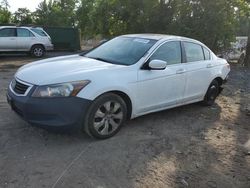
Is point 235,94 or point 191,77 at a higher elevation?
point 191,77

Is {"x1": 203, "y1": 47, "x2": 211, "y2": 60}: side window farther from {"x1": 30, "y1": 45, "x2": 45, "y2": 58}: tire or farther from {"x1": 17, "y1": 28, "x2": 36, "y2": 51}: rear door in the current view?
{"x1": 30, "y1": 45, "x2": 45, "y2": 58}: tire

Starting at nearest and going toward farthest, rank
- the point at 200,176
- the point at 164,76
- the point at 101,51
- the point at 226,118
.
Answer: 1. the point at 200,176
2. the point at 164,76
3. the point at 101,51
4. the point at 226,118

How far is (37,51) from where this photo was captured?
18.0m

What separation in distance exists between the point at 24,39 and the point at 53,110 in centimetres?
1362

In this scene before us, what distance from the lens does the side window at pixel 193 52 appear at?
6627 millimetres

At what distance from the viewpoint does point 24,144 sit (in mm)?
4941

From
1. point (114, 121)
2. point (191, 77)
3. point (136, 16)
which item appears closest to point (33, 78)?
point (114, 121)

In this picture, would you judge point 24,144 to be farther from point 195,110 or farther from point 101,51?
point 195,110

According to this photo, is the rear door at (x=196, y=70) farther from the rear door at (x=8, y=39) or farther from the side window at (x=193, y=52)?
the rear door at (x=8, y=39)

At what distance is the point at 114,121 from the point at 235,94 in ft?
15.9

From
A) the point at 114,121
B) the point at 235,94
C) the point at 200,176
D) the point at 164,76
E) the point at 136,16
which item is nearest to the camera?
the point at 200,176

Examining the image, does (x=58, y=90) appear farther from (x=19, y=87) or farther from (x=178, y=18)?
(x=178, y=18)

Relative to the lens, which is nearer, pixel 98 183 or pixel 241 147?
pixel 98 183

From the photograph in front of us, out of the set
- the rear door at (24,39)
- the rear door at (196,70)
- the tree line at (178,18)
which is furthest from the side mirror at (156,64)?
the rear door at (24,39)
